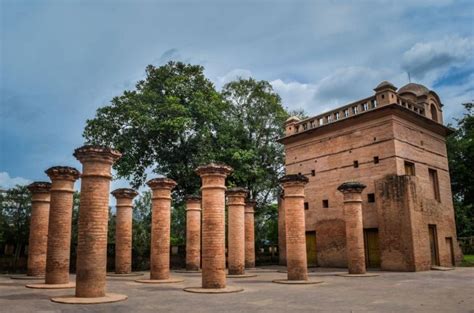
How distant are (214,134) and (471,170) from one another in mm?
19703

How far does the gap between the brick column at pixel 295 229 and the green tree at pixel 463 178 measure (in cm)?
2043

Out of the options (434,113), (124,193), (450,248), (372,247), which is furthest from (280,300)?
(434,113)

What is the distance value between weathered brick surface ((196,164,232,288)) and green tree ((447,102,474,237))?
2426 centimetres

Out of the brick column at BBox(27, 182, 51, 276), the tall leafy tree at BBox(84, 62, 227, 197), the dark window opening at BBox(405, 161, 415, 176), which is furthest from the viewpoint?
the tall leafy tree at BBox(84, 62, 227, 197)

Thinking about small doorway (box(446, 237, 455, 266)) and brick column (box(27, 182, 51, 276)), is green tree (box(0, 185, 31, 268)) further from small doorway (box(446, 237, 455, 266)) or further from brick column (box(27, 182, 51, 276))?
small doorway (box(446, 237, 455, 266))

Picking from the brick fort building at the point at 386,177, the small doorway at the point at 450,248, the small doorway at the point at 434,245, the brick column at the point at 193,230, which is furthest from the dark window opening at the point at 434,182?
the brick column at the point at 193,230

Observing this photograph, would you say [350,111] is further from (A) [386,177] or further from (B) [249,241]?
(B) [249,241]

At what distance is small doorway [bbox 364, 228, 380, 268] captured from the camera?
22.0 meters

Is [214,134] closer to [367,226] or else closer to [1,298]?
[367,226]

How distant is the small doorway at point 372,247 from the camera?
22.0 metres

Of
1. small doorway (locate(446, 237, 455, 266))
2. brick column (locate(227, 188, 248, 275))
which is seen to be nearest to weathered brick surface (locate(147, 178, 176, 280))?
brick column (locate(227, 188, 248, 275))

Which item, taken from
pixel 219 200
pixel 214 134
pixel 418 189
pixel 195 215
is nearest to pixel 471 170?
pixel 418 189

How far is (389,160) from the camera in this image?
2153 cm

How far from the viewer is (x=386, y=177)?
2150cm
